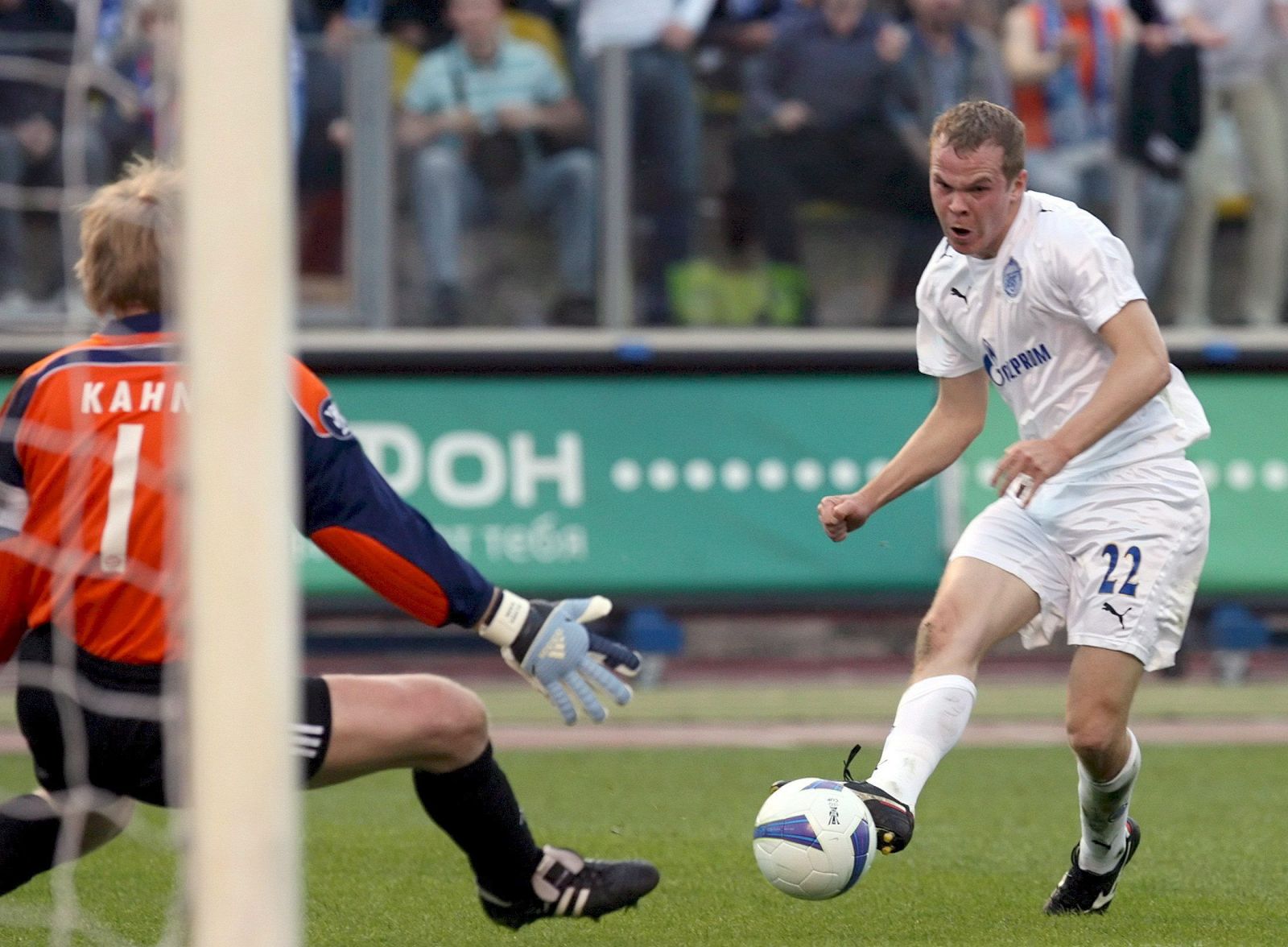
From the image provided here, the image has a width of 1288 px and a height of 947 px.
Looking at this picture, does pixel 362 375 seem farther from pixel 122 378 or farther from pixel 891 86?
pixel 122 378

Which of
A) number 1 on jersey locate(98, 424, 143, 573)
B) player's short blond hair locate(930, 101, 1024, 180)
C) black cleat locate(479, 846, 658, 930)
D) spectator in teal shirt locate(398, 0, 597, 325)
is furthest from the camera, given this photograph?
spectator in teal shirt locate(398, 0, 597, 325)

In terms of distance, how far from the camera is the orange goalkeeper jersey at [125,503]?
13.2ft

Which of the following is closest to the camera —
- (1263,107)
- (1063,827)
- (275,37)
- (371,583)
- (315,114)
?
(275,37)

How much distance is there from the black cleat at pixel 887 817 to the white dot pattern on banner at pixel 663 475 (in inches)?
288

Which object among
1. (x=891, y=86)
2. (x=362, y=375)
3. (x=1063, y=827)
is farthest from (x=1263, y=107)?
(x=1063, y=827)

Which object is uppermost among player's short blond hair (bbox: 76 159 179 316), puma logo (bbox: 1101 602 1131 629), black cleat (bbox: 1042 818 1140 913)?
player's short blond hair (bbox: 76 159 179 316)

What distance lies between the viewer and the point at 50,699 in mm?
4168

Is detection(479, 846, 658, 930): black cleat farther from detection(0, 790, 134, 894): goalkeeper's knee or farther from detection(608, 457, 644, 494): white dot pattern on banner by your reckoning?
detection(608, 457, 644, 494): white dot pattern on banner

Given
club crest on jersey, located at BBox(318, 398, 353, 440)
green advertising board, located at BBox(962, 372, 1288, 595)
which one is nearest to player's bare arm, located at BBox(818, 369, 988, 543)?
club crest on jersey, located at BBox(318, 398, 353, 440)

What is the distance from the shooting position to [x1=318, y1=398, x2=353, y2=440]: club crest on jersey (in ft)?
13.9

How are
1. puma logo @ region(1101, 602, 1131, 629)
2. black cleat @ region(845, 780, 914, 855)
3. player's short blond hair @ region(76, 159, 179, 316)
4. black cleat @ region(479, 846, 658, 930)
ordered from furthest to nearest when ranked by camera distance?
1. puma logo @ region(1101, 602, 1131, 629)
2. black cleat @ region(479, 846, 658, 930)
3. black cleat @ region(845, 780, 914, 855)
4. player's short blond hair @ region(76, 159, 179, 316)

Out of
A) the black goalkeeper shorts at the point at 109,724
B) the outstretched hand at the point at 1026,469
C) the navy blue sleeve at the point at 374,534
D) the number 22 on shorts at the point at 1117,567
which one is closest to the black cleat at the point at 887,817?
the outstretched hand at the point at 1026,469

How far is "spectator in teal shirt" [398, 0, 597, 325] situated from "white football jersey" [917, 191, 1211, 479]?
6661 mm

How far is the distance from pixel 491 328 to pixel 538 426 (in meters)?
0.70
